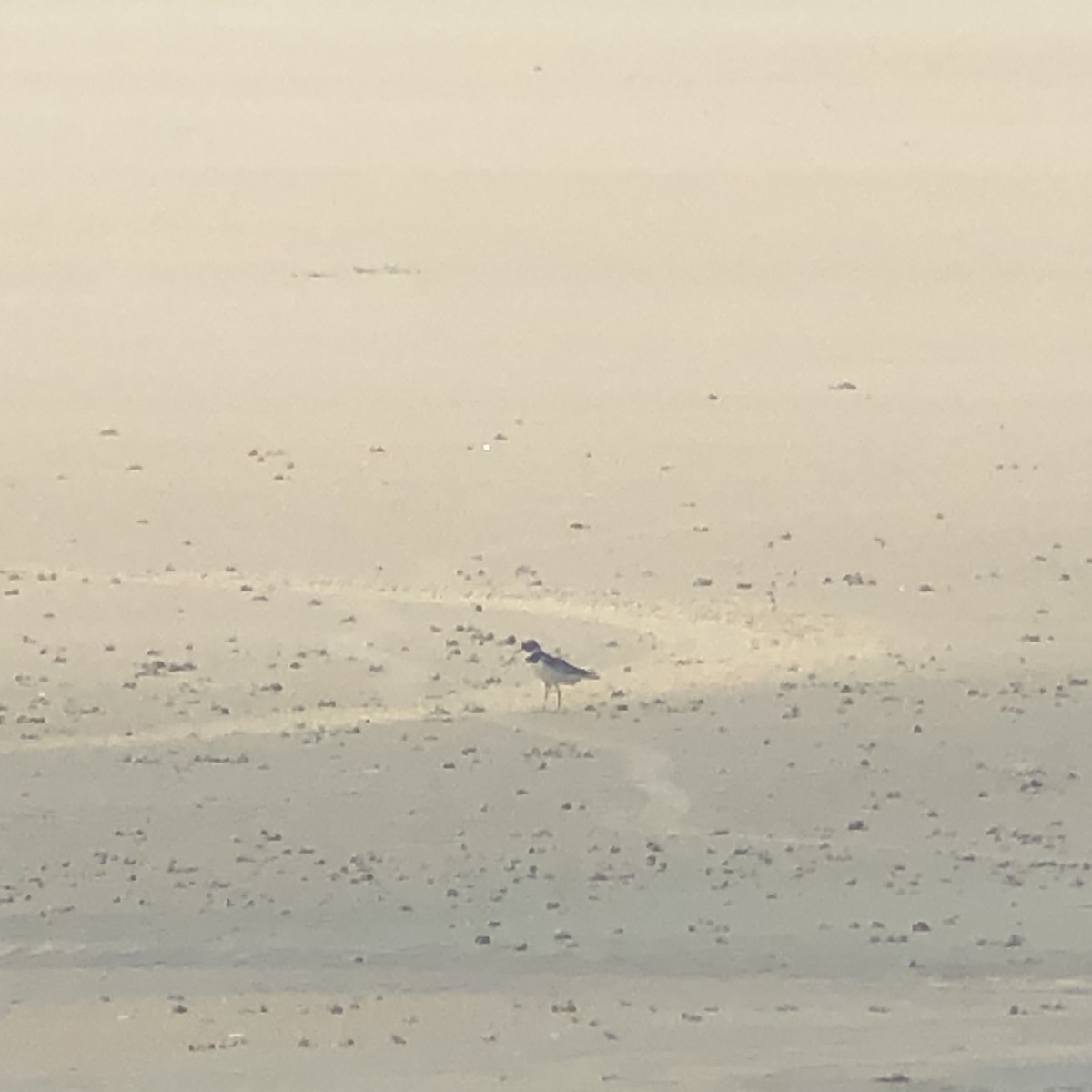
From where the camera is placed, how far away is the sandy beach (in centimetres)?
798

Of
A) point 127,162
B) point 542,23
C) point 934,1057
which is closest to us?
point 934,1057

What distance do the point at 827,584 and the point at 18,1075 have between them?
6261 mm

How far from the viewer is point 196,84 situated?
1043 inches

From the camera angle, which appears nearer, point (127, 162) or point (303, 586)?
point (303, 586)

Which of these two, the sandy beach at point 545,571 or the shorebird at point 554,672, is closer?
the sandy beach at point 545,571

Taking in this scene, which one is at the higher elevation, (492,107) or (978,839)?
(492,107)

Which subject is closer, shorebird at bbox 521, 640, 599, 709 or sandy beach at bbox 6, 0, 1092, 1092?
sandy beach at bbox 6, 0, 1092, 1092

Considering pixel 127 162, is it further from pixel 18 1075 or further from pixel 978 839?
pixel 18 1075

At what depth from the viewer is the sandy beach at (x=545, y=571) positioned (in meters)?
7.98

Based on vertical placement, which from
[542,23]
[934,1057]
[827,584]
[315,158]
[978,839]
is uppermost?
[542,23]

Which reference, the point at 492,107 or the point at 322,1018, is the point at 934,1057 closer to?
the point at 322,1018

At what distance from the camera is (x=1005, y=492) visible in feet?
48.3

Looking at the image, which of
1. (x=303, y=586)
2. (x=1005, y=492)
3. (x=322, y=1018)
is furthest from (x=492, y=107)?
(x=322, y=1018)

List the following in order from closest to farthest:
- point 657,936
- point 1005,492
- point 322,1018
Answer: point 322,1018 < point 657,936 < point 1005,492
